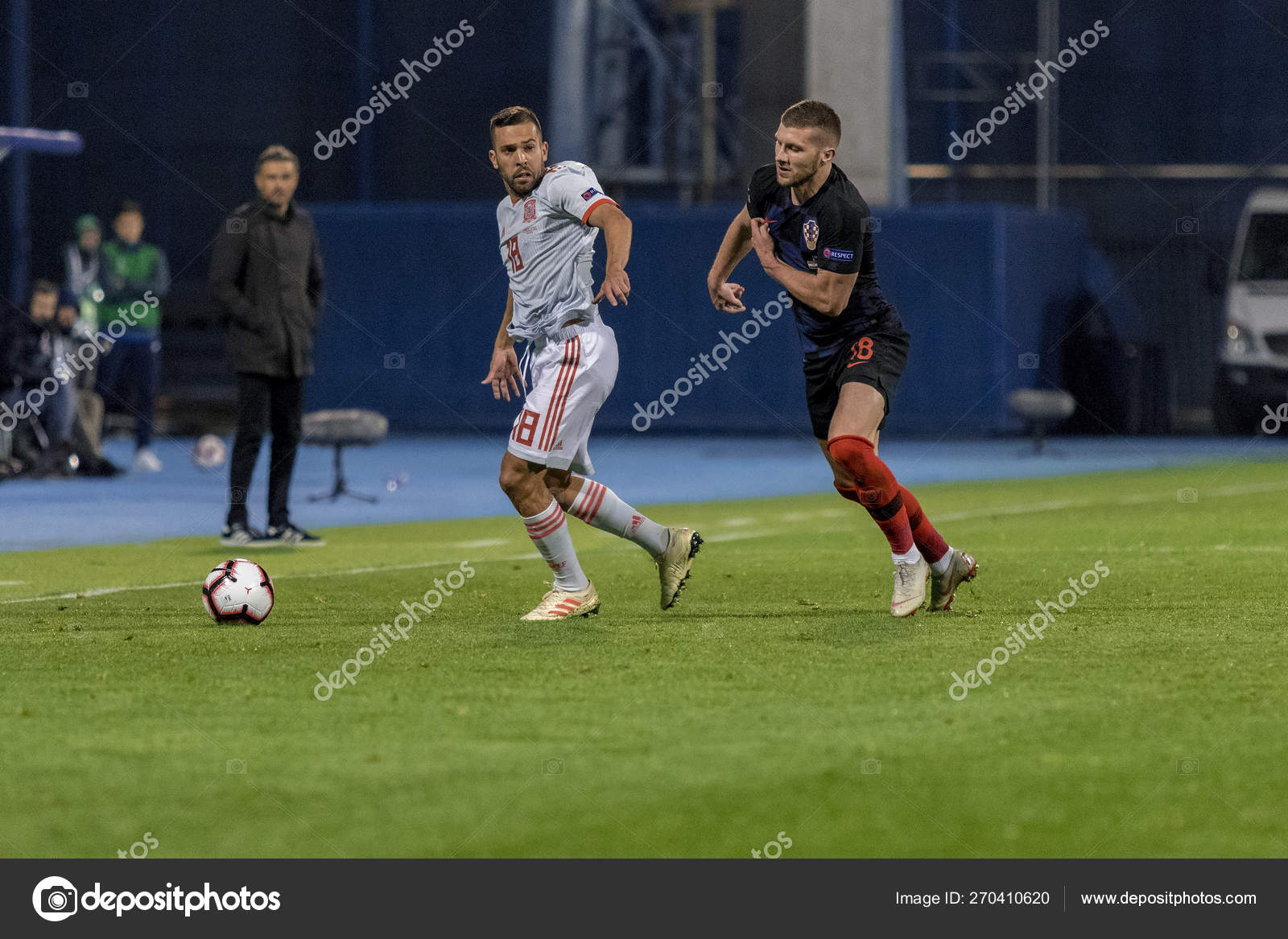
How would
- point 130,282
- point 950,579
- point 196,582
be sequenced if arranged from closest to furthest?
point 950,579 → point 196,582 → point 130,282

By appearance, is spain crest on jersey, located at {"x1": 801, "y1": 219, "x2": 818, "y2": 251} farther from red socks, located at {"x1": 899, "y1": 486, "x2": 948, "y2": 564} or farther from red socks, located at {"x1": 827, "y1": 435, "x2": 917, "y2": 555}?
red socks, located at {"x1": 899, "y1": 486, "x2": 948, "y2": 564}

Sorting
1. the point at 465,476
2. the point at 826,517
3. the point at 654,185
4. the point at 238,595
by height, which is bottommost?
the point at 465,476

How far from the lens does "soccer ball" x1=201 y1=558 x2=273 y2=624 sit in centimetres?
858

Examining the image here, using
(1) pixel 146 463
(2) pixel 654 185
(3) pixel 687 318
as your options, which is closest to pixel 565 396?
(1) pixel 146 463

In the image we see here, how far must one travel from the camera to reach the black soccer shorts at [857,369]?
27.3 feet

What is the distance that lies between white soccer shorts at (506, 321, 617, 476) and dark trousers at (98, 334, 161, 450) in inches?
421

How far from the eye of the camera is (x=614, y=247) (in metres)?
7.98

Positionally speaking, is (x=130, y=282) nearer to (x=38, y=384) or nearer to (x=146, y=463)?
(x=38, y=384)

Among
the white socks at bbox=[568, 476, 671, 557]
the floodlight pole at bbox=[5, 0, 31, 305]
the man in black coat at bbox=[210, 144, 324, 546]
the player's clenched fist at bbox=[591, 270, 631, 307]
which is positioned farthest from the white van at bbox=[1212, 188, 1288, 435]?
the player's clenched fist at bbox=[591, 270, 631, 307]

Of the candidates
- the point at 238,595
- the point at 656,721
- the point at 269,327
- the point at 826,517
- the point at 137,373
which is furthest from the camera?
the point at 137,373

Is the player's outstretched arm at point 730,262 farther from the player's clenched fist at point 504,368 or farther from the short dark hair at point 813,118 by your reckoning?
the player's clenched fist at point 504,368

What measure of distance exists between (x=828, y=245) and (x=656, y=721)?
8.53 feet
